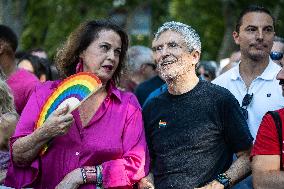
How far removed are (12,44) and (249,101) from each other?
311cm

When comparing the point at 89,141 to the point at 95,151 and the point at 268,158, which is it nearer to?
the point at 95,151

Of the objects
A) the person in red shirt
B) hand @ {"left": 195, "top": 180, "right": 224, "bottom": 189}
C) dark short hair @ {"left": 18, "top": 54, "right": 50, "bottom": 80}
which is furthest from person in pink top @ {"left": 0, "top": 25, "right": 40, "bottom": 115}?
the person in red shirt

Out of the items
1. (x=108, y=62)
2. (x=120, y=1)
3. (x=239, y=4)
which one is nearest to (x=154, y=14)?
(x=120, y=1)

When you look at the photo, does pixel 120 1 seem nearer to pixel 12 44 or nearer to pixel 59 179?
pixel 12 44

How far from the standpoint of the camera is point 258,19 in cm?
768

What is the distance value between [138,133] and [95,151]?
1.16ft

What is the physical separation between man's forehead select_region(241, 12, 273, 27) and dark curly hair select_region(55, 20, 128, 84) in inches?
55.4

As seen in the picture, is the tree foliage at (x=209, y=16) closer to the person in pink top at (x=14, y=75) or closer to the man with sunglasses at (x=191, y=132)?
the person in pink top at (x=14, y=75)

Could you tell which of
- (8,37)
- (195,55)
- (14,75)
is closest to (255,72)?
(195,55)

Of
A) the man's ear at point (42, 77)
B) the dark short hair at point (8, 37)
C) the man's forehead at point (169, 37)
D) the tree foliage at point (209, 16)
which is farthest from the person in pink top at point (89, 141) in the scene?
the tree foliage at point (209, 16)

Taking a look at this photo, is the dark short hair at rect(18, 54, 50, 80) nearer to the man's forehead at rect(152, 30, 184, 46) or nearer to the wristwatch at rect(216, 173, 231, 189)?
the man's forehead at rect(152, 30, 184, 46)

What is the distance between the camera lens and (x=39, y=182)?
21.0 feet

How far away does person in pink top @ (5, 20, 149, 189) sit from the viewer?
619cm

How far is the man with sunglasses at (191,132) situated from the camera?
250 inches
